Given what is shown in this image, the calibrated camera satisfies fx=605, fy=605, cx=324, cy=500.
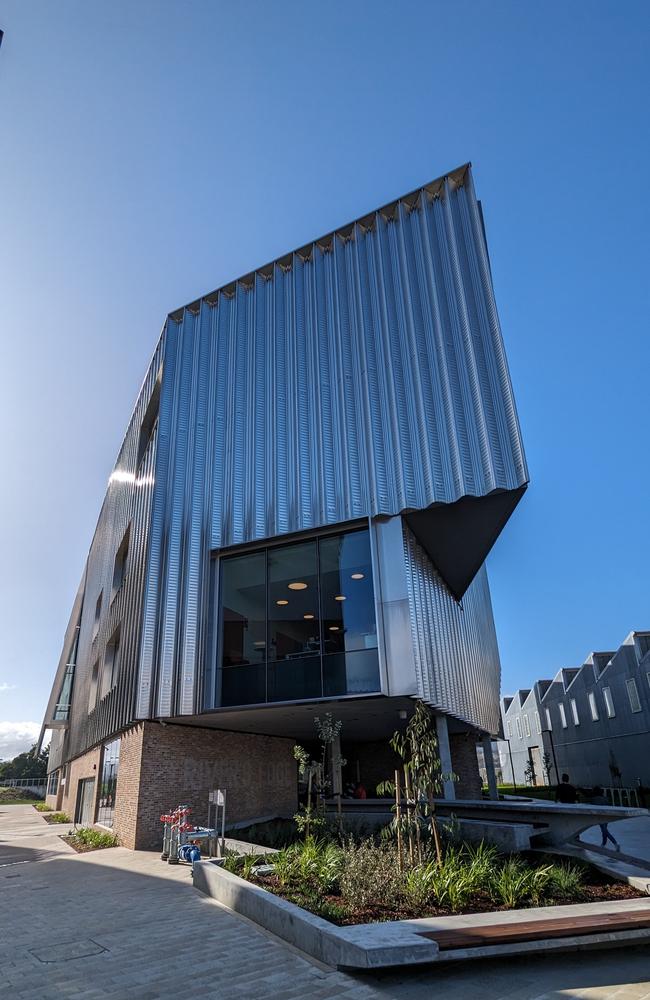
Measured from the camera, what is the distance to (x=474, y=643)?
76.7 ft

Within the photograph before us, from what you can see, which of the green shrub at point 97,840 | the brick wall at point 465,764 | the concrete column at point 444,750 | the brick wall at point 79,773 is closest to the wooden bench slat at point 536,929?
the concrete column at point 444,750

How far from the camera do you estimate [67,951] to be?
6.80 meters

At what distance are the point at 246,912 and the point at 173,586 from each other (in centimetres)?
1030

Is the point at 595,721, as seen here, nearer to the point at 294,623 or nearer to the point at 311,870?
the point at 294,623

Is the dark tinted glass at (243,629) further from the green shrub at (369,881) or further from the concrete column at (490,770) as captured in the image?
the concrete column at (490,770)

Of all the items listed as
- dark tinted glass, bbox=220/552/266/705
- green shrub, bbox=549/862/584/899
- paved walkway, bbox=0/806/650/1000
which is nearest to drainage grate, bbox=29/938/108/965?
paved walkway, bbox=0/806/650/1000

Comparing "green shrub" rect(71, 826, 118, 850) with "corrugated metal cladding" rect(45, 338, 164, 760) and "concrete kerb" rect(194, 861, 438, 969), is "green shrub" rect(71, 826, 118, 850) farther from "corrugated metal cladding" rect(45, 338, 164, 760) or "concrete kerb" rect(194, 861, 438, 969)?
"concrete kerb" rect(194, 861, 438, 969)

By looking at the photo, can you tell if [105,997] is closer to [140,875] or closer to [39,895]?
[39,895]

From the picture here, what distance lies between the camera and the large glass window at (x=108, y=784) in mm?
20641

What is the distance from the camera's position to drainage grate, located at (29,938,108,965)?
655cm

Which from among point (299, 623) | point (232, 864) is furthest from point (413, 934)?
point (299, 623)

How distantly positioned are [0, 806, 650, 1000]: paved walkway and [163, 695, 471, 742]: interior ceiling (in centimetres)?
630

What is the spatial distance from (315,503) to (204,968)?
436 inches

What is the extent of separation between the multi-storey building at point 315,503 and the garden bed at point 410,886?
15.9ft
